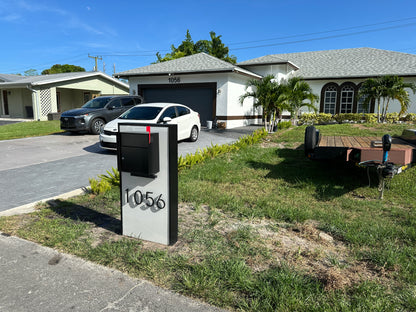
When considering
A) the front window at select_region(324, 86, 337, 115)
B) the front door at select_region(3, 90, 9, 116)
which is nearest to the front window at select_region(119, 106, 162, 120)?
the front window at select_region(324, 86, 337, 115)

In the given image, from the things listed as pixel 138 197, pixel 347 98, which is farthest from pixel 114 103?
pixel 347 98

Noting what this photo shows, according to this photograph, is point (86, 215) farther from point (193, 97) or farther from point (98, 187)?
point (193, 97)

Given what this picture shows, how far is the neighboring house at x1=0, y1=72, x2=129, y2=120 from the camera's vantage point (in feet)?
75.2

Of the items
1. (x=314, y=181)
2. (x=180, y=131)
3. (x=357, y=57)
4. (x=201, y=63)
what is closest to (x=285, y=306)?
(x=314, y=181)

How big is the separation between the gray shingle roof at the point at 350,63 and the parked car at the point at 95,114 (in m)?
9.42

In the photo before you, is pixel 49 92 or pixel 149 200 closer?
pixel 149 200

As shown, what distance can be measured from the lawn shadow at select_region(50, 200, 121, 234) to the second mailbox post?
17.8 inches

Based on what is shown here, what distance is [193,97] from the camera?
17.2 metres

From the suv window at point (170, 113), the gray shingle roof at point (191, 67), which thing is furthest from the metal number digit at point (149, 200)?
the gray shingle roof at point (191, 67)

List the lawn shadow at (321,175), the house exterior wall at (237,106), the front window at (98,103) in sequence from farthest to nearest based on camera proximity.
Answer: the house exterior wall at (237,106) < the front window at (98,103) < the lawn shadow at (321,175)

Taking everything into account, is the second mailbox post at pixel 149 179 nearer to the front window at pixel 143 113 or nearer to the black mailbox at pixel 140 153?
the black mailbox at pixel 140 153

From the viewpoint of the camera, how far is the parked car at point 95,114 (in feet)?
40.2

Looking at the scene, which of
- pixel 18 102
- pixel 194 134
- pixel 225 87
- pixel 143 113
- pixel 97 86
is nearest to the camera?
pixel 143 113

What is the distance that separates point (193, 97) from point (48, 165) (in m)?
10.7
